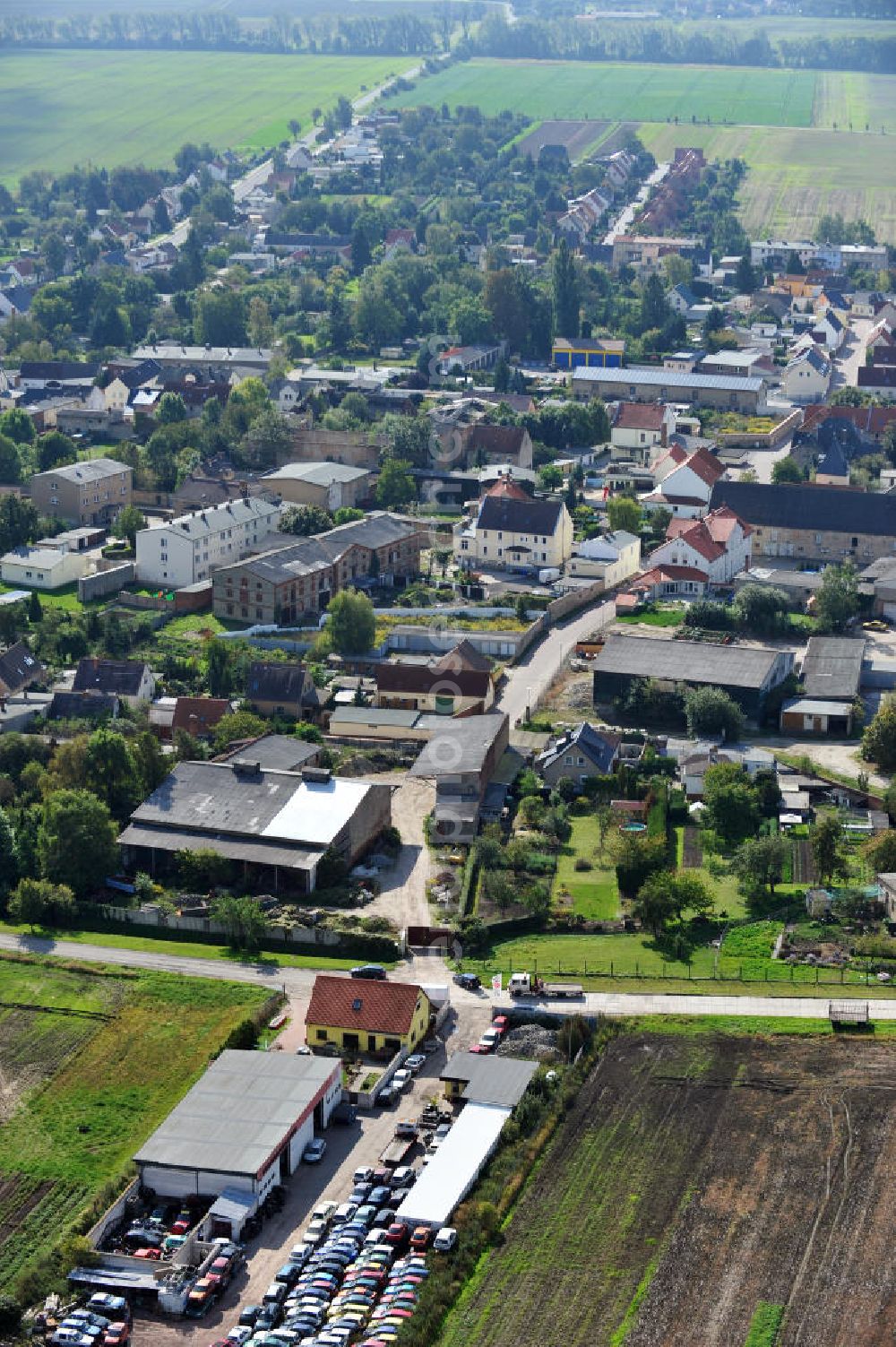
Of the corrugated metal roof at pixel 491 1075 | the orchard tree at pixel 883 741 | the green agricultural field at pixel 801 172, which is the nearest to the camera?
the corrugated metal roof at pixel 491 1075

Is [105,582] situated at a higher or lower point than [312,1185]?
lower

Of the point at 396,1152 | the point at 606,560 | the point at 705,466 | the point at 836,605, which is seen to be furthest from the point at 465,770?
the point at 705,466

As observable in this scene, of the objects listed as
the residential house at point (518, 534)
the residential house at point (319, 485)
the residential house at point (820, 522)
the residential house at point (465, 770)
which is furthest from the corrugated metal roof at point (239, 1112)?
the residential house at point (319, 485)

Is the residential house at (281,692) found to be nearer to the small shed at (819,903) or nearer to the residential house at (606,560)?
the residential house at (606,560)

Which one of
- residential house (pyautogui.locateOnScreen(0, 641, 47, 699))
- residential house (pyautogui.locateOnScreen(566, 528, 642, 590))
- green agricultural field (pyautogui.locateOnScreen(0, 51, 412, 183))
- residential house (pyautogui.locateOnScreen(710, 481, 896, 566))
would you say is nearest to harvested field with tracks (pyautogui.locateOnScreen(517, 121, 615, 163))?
green agricultural field (pyautogui.locateOnScreen(0, 51, 412, 183))

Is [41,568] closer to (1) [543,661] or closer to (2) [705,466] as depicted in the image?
(1) [543,661]

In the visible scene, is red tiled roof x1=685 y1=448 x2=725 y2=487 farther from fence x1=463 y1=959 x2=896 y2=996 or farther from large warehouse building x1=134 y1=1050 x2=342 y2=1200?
large warehouse building x1=134 y1=1050 x2=342 y2=1200

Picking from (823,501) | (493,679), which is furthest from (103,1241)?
(823,501)
